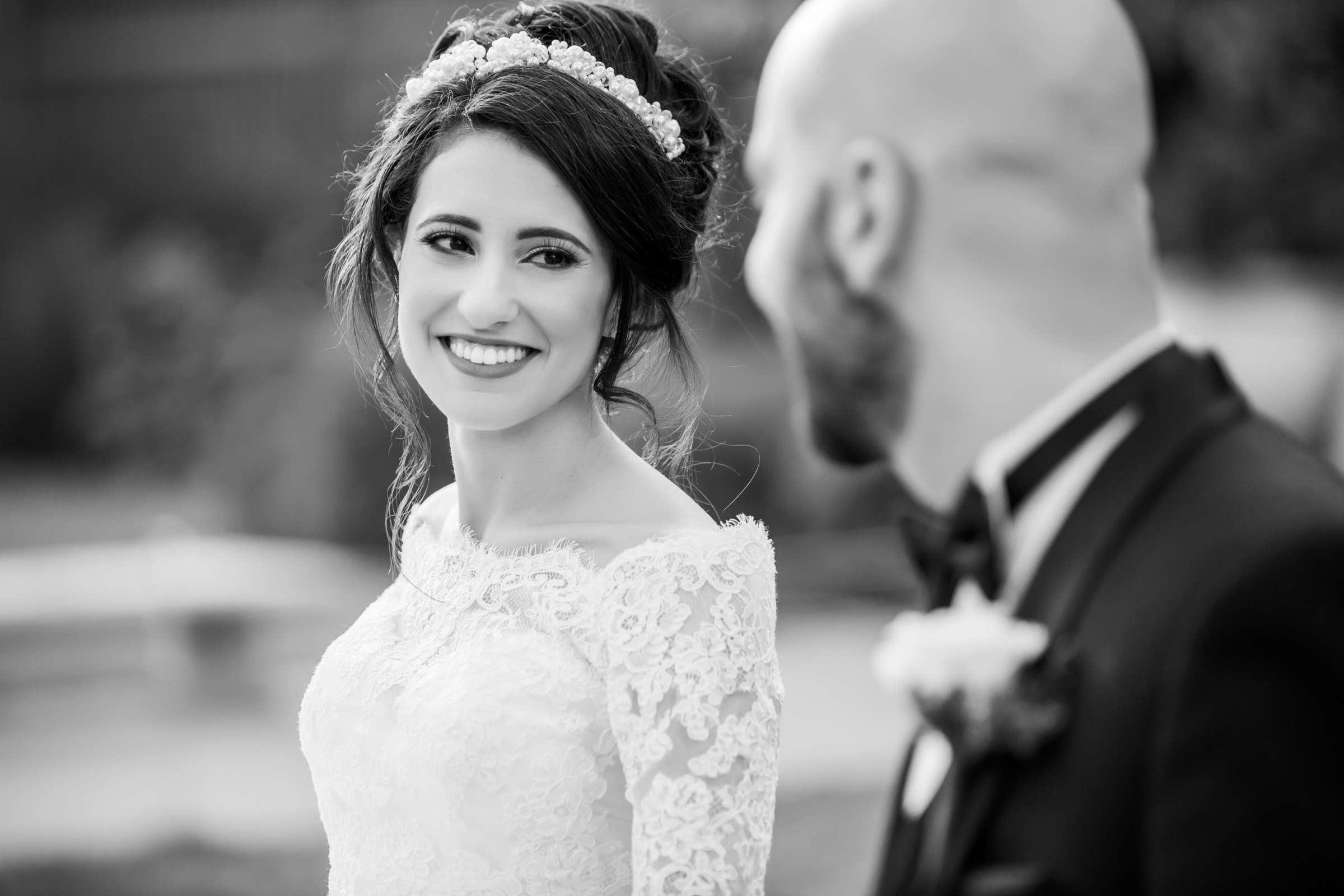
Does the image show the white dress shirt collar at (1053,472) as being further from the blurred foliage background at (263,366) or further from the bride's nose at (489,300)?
the blurred foliage background at (263,366)

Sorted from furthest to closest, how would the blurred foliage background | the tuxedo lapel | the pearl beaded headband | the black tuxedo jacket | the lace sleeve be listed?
1. the blurred foliage background
2. the pearl beaded headband
3. the lace sleeve
4. the tuxedo lapel
5. the black tuxedo jacket

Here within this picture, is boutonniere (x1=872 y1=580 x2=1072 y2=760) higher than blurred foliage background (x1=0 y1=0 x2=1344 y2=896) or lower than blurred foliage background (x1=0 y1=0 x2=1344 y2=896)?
lower

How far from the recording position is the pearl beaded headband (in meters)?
2.40

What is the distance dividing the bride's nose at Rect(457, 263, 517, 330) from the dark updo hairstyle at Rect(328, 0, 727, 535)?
17 cm

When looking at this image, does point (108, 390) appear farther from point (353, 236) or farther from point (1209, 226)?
point (353, 236)

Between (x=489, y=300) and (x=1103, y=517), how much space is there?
1.23 m

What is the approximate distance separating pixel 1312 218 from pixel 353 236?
6947mm

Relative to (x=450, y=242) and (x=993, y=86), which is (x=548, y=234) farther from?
(x=993, y=86)

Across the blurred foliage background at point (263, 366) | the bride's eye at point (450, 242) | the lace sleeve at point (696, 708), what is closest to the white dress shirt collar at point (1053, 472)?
the lace sleeve at point (696, 708)

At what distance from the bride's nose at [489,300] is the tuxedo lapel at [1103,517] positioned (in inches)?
47.1

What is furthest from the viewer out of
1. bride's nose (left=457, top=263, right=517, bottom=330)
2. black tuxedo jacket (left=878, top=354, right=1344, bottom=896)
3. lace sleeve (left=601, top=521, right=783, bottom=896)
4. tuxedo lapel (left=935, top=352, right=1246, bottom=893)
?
bride's nose (left=457, top=263, right=517, bottom=330)

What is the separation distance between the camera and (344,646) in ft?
8.26

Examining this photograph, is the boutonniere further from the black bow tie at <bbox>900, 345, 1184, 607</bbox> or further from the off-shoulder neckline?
the off-shoulder neckline

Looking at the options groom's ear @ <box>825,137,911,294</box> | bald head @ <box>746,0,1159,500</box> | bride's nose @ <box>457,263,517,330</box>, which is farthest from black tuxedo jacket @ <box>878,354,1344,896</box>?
bride's nose @ <box>457,263,517,330</box>
